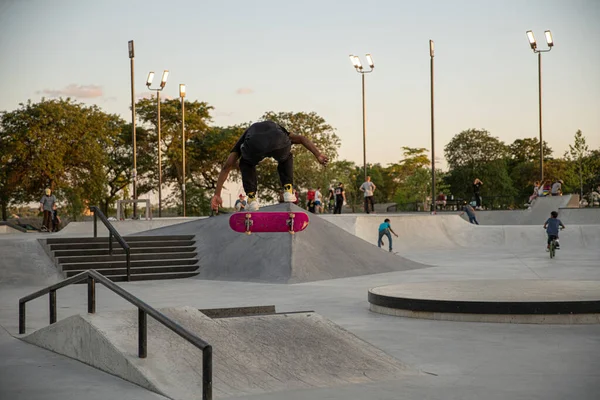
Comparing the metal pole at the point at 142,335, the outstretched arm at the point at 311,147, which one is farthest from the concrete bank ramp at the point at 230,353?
the outstretched arm at the point at 311,147

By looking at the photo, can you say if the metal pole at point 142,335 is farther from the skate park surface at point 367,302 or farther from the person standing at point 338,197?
the person standing at point 338,197

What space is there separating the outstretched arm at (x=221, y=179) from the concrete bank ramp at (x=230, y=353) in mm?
2727

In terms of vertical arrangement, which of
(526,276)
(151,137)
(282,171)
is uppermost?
(151,137)

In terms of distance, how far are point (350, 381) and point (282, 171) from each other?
17.7 feet

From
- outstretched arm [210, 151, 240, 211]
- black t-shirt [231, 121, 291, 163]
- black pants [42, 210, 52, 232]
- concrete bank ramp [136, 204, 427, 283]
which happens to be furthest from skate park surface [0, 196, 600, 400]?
black t-shirt [231, 121, 291, 163]

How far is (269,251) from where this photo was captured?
56.0ft

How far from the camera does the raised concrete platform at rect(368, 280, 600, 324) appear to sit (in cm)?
971

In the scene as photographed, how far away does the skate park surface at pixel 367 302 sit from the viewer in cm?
634

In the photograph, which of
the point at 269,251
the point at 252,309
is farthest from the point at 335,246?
the point at 252,309

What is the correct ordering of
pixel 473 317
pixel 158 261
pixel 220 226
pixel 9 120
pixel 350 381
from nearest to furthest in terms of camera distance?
pixel 350 381 → pixel 473 317 → pixel 158 261 → pixel 220 226 → pixel 9 120

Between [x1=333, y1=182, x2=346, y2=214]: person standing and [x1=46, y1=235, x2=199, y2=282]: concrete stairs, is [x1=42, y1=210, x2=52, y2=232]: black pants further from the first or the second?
[x1=333, y1=182, x2=346, y2=214]: person standing

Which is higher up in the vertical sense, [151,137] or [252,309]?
[151,137]

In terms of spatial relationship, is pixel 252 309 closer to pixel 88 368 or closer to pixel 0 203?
pixel 88 368

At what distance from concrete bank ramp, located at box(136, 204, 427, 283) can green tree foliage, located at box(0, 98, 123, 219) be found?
27001mm
